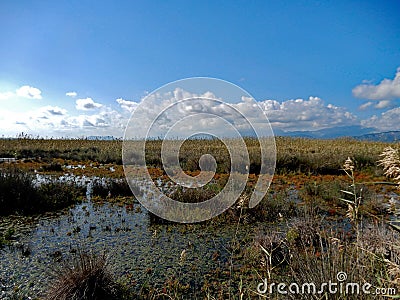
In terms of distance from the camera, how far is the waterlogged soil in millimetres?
4340

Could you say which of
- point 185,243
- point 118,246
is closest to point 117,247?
point 118,246

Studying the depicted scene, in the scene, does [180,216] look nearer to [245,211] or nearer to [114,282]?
[245,211]

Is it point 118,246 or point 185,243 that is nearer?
point 118,246

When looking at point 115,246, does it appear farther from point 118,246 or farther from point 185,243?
point 185,243

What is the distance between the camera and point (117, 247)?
550cm

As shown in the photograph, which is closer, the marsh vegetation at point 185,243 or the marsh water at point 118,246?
the marsh vegetation at point 185,243

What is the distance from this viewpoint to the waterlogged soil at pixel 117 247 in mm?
4340

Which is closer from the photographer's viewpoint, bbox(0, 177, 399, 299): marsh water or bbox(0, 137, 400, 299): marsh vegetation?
bbox(0, 137, 400, 299): marsh vegetation

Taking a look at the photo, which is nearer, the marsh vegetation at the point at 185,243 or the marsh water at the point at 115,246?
the marsh vegetation at the point at 185,243

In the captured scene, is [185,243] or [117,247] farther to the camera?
[185,243]

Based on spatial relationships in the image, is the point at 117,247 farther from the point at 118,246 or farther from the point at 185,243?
the point at 185,243

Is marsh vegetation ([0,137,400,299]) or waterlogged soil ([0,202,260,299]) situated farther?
waterlogged soil ([0,202,260,299])

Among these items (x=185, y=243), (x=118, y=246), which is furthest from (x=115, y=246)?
(x=185, y=243)

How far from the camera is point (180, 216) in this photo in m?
7.41
